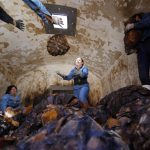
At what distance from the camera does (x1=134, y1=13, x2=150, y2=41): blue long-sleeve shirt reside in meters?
4.19

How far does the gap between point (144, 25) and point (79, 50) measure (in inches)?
105

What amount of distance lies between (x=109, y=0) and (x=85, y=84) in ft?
5.90

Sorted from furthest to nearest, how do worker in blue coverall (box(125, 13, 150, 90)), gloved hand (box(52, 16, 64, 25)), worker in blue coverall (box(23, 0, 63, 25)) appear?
gloved hand (box(52, 16, 64, 25)), worker in blue coverall (box(23, 0, 63, 25)), worker in blue coverall (box(125, 13, 150, 90))

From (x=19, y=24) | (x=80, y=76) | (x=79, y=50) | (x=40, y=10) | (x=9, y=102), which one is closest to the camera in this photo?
(x=40, y=10)

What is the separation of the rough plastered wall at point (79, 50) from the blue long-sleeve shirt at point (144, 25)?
0.38 m

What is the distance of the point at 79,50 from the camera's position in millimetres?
6656

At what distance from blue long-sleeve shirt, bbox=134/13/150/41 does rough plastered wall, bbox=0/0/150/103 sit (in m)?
0.38

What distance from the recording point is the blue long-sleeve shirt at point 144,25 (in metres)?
4.19

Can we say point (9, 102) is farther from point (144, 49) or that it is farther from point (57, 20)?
point (144, 49)

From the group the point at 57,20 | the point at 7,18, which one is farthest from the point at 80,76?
the point at 7,18

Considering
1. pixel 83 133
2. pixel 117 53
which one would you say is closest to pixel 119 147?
pixel 83 133

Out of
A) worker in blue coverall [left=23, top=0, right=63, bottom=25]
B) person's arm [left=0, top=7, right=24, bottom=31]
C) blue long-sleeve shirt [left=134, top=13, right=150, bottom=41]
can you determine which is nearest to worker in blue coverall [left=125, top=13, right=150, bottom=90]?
blue long-sleeve shirt [left=134, top=13, right=150, bottom=41]

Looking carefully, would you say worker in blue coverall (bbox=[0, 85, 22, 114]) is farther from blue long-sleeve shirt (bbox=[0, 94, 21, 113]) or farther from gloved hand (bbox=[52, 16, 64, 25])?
gloved hand (bbox=[52, 16, 64, 25])

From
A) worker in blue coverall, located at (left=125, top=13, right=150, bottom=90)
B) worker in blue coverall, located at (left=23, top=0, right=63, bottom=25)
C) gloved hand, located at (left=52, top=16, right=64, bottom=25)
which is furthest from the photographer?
gloved hand, located at (left=52, top=16, right=64, bottom=25)
